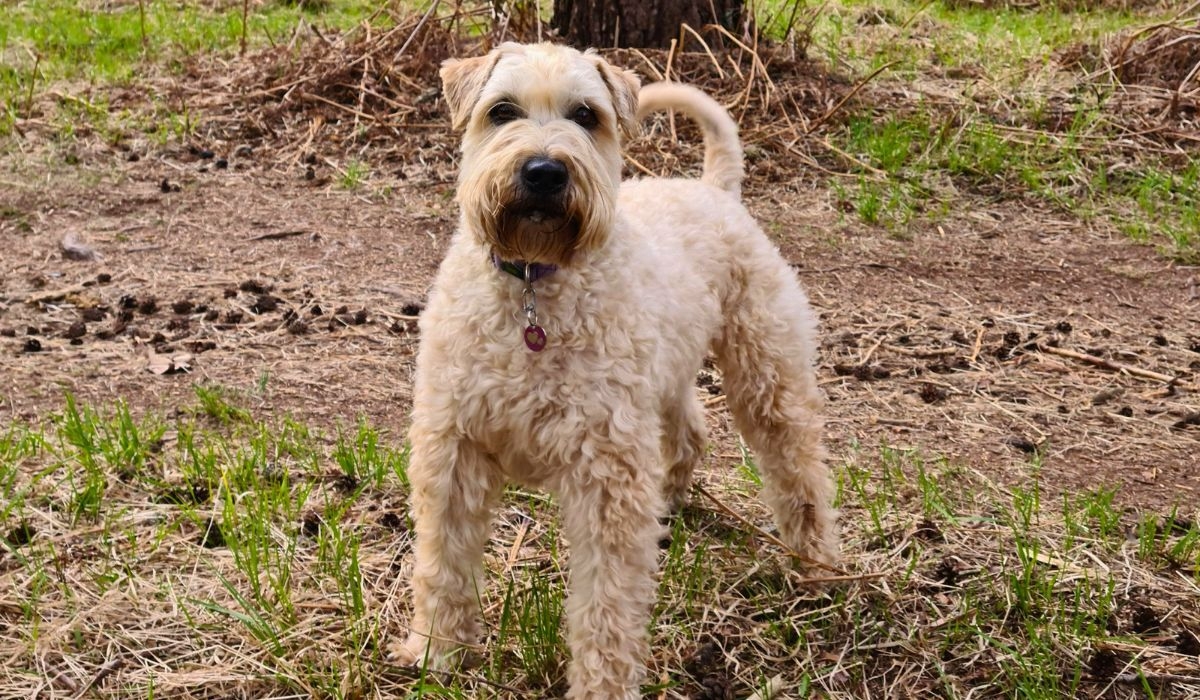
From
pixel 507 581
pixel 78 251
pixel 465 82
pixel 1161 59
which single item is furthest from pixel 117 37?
pixel 1161 59

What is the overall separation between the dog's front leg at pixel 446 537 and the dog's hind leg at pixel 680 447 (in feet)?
3.94

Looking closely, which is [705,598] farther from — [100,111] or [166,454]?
[100,111]

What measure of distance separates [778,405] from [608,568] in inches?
50.0

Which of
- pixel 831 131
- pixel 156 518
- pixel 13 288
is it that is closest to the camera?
pixel 156 518

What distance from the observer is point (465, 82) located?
352 centimetres

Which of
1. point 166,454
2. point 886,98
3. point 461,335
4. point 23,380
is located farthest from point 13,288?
point 886,98

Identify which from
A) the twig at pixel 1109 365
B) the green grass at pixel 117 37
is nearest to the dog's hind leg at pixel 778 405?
the twig at pixel 1109 365

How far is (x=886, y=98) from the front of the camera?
8.88 m

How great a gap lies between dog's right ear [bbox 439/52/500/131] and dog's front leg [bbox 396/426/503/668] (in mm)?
1012

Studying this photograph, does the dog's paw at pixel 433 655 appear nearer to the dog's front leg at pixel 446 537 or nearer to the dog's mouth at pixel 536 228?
the dog's front leg at pixel 446 537

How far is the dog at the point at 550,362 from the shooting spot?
10.4 feet

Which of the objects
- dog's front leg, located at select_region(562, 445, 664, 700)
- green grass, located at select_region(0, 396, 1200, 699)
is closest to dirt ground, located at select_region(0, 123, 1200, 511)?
green grass, located at select_region(0, 396, 1200, 699)

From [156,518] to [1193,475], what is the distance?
4.09m

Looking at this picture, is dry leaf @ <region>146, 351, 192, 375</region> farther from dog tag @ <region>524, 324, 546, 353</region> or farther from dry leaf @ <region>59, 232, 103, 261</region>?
dog tag @ <region>524, 324, 546, 353</region>
